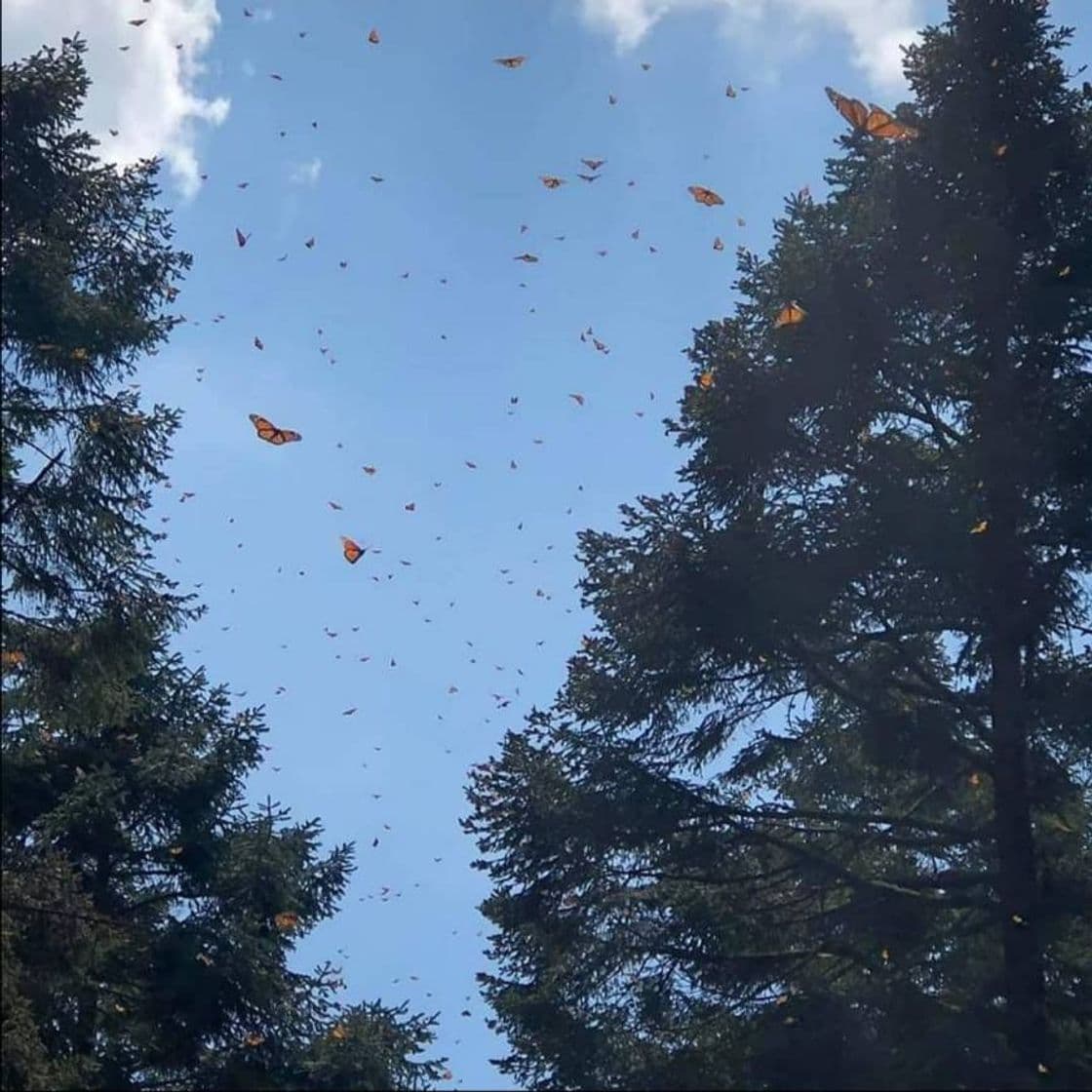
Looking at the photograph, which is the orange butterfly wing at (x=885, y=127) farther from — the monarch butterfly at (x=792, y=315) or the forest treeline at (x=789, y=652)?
the monarch butterfly at (x=792, y=315)

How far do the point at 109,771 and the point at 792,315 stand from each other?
9922 mm

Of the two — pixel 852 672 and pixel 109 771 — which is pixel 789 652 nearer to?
pixel 852 672

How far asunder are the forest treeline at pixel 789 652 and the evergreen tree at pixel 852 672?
0.04 meters

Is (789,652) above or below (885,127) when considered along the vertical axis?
below

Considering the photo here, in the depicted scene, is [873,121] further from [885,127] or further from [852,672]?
[852,672]

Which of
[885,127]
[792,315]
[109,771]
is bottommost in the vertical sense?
[109,771]

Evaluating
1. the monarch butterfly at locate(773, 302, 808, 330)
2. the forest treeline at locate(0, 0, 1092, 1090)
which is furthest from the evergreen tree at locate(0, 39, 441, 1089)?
the monarch butterfly at locate(773, 302, 808, 330)

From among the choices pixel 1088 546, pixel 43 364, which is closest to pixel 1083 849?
pixel 1088 546

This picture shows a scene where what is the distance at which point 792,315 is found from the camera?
1753 cm

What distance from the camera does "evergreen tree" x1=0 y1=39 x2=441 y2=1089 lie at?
49.8 ft

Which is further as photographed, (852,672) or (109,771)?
(109,771)

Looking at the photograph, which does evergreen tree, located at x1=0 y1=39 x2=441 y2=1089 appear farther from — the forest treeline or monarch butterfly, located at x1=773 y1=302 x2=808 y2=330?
monarch butterfly, located at x1=773 y1=302 x2=808 y2=330

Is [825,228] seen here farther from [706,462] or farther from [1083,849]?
[1083,849]

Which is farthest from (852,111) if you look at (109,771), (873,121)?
(109,771)
